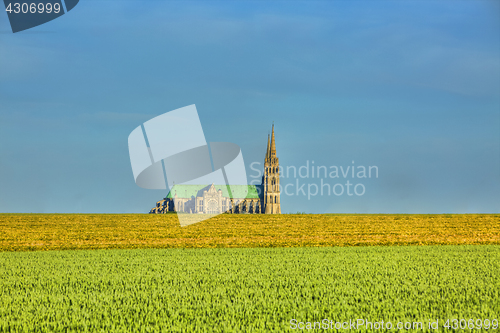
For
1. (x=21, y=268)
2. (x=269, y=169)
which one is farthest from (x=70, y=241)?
(x=269, y=169)

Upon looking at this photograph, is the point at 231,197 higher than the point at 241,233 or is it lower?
higher

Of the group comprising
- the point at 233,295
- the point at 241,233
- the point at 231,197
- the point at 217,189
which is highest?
the point at 217,189

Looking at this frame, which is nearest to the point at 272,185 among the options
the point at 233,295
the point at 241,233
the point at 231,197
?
the point at 231,197

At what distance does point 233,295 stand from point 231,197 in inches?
6108

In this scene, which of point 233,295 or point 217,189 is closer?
point 233,295

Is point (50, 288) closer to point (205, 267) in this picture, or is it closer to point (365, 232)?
point (205, 267)

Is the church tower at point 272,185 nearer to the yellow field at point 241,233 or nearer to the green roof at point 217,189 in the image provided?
the green roof at point 217,189

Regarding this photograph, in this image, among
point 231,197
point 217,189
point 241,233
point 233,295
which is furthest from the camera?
point 231,197

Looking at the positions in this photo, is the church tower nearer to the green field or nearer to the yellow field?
the yellow field

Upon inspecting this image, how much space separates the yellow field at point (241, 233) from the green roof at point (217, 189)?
100 meters

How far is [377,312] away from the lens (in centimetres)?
1166

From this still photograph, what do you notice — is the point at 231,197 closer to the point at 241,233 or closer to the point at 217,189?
the point at 217,189

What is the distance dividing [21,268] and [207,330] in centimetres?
1519

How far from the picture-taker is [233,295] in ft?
45.4
